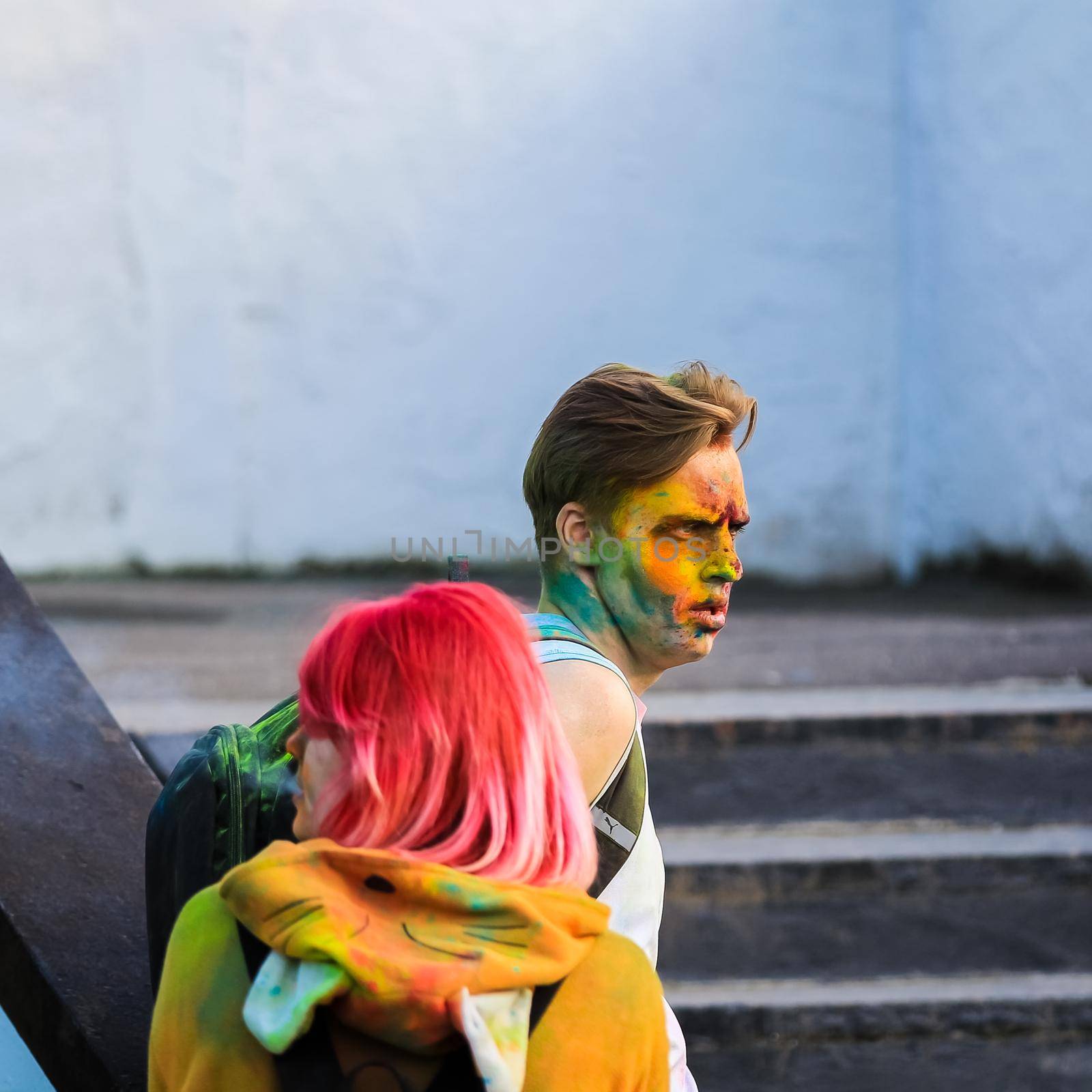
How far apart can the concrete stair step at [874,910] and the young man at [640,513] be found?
1881mm

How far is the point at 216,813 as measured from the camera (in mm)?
1337

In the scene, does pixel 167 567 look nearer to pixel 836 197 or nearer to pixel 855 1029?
pixel 836 197

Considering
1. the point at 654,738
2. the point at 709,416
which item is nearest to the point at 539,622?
the point at 709,416

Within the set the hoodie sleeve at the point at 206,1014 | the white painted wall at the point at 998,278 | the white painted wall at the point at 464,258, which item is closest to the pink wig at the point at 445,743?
the hoodie sleeve at the point at 206,1014

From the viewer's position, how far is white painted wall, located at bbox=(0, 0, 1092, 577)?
22.9 feet

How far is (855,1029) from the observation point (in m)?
3.25

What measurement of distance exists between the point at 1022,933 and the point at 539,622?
249 centimetres

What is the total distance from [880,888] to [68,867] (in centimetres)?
234

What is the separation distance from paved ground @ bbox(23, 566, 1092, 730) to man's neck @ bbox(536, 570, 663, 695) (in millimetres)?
2482

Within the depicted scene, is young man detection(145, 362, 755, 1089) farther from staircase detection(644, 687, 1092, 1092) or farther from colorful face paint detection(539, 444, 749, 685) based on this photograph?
staircase detection(644, 687, 1092, 1092)

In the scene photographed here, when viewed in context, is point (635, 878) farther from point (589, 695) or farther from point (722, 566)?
point (722, 566)

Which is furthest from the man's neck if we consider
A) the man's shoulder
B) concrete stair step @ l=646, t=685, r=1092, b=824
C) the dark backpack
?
concrete stair step @ l=646, t=685, r=1092, b=824

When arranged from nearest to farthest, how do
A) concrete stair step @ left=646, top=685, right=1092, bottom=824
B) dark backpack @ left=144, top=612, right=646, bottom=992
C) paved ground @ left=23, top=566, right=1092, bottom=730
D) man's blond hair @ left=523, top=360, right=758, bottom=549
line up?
dark backpack @ left=144, top=612, right=646, bottom=992
man's blond hair @ left=523, top=360, right=758, bottom=549
concrete stair step @ left=646, top=685, right=1092, bottom=824
paved ground @ left=23, top=566, right=1092, bottom=730

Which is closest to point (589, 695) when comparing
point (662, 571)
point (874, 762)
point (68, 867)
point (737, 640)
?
point (662, 571)
